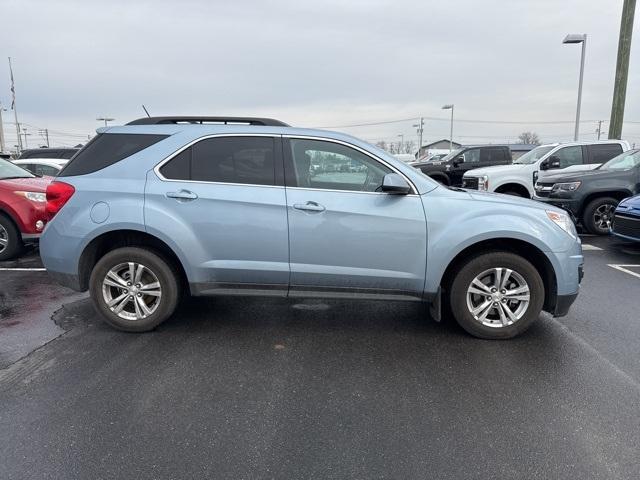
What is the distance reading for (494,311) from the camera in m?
4.13

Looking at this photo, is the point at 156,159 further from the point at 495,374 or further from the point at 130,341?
the point at 495,374

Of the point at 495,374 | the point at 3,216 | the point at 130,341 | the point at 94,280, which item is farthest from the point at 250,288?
the point at 3,216

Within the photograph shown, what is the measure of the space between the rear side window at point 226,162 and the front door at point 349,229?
22 centimetres

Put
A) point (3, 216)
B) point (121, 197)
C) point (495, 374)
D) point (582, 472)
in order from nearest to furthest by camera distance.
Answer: point (582, 472), point (495, 374), point (121, 197), point (3, 216)

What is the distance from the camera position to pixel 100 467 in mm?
2453

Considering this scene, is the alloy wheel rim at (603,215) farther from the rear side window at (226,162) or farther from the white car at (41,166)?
the white car at (41,166)

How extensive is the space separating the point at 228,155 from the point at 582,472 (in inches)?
133

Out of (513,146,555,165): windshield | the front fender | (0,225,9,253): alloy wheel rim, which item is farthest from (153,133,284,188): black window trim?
(513,146,555,165): windshield

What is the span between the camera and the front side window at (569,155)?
12430 millimetres

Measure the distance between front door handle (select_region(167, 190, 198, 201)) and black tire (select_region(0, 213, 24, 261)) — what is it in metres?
4.65

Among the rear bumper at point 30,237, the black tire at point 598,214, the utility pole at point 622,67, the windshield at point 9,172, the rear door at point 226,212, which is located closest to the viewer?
the rear door at point 226,212

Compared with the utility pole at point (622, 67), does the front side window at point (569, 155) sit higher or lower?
lower

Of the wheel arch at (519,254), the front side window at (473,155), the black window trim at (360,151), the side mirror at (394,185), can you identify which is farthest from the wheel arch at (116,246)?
the front side window at (473,155)

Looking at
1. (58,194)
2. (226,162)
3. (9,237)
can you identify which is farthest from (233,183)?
(9,237)
